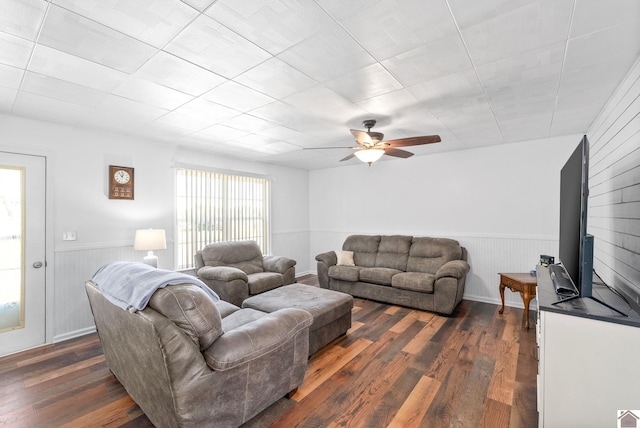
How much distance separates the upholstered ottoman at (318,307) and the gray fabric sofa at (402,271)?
4.21ft

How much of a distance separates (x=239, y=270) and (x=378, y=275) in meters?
2.09

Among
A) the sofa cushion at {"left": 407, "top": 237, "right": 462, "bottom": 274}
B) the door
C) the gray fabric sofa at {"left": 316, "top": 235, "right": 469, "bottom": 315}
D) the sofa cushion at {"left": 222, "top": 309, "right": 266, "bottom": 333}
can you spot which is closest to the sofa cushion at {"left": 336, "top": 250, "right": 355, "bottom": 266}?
the gray fabric sofa at {"left": 316, "top": 235, "right": 469, "bottom": 315}

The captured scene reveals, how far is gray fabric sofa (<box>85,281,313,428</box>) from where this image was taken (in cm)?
155

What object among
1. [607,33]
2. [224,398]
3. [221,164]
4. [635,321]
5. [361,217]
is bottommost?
[224,398]

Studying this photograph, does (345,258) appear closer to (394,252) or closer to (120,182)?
(394,252)

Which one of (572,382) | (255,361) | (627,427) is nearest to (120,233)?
(255,361)

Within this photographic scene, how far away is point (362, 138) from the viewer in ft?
9.68

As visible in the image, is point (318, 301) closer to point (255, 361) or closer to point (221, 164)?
point (255, 361)

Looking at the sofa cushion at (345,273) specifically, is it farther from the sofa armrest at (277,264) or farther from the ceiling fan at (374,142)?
the ceiling fan at (374,142)

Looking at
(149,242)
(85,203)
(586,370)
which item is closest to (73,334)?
(149,242)

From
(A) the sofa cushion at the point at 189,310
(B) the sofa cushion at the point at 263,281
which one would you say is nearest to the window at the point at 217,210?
(B) the sofa cushion at the point at 263,281

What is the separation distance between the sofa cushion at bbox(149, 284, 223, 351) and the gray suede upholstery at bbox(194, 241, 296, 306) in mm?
2154

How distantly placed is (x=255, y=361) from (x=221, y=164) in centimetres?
394

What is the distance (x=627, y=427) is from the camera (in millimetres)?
1444
